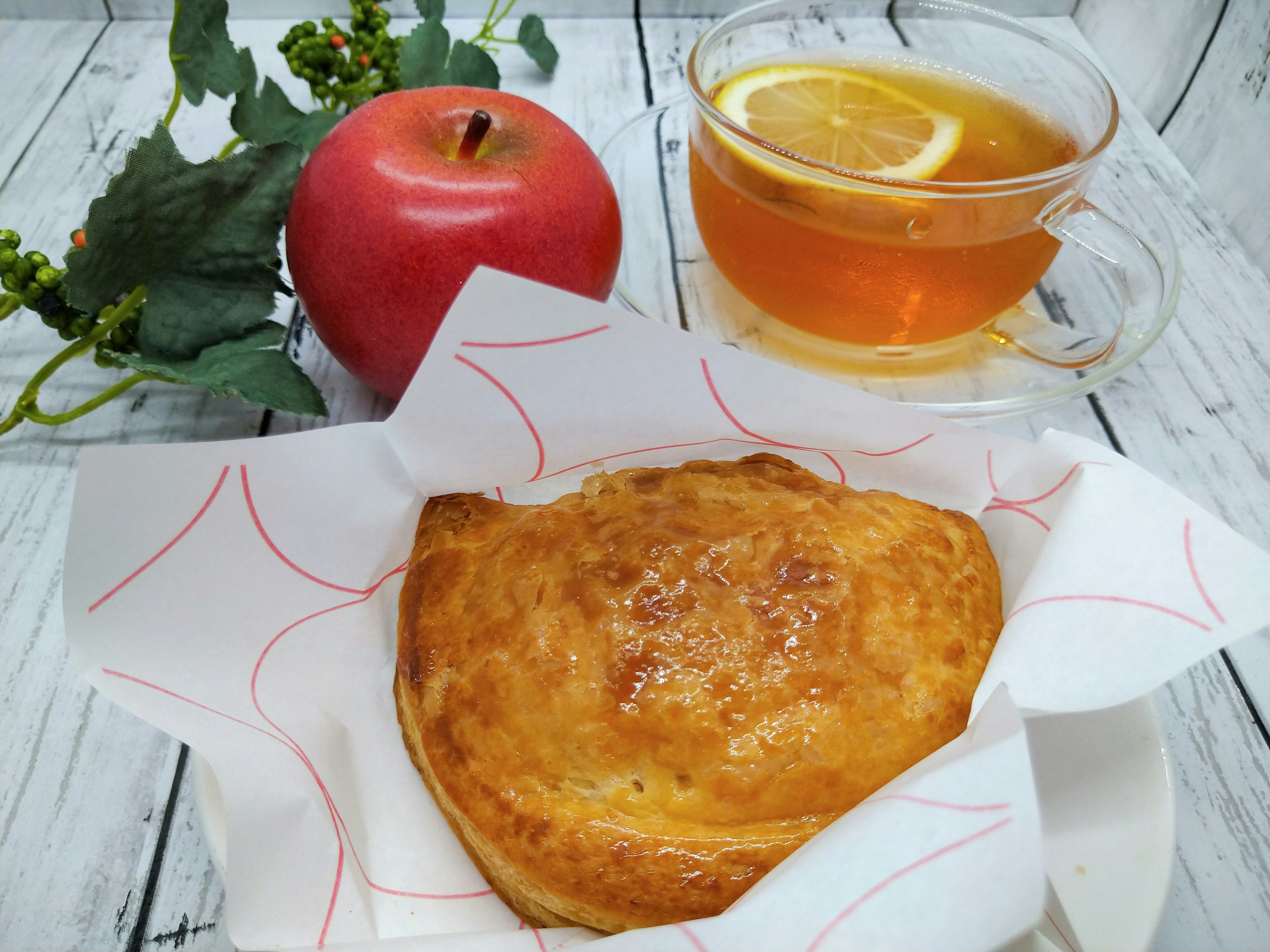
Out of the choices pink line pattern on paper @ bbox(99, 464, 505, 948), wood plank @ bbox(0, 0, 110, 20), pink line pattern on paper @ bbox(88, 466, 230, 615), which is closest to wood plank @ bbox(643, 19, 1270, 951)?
pink line pattern on paper @ bbox(99, 464, 505, 948)

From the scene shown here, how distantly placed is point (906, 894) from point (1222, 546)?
360 mm

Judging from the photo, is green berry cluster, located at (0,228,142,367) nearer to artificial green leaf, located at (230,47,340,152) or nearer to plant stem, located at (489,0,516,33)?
artificial green leaf, located at (230,47,340,152)

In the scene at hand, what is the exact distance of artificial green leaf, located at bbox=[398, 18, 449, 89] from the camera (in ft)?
4.68

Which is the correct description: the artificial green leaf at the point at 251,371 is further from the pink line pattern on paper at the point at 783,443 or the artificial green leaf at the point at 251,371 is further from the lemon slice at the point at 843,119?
the lemon slice at the point at 843,119

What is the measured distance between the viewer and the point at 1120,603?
70 cm

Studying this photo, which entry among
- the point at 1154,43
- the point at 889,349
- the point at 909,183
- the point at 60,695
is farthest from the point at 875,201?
the point at 1154,43

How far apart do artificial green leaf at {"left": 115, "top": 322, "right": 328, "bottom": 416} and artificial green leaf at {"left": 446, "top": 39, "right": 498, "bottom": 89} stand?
58cm

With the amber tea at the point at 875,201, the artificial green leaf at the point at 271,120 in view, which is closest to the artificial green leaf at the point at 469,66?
the artificial green leaf at the point at 271,120

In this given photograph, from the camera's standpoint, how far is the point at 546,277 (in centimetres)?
110

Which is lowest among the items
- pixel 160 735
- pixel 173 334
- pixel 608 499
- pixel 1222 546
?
pixel 160 735

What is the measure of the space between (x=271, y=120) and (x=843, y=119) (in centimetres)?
83

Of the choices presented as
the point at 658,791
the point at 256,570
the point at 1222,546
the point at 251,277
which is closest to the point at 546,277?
the point at 251,277

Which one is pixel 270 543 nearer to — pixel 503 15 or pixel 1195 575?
pixel 1195 575

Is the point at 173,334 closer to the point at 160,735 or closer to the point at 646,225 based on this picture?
the point at 160,735
